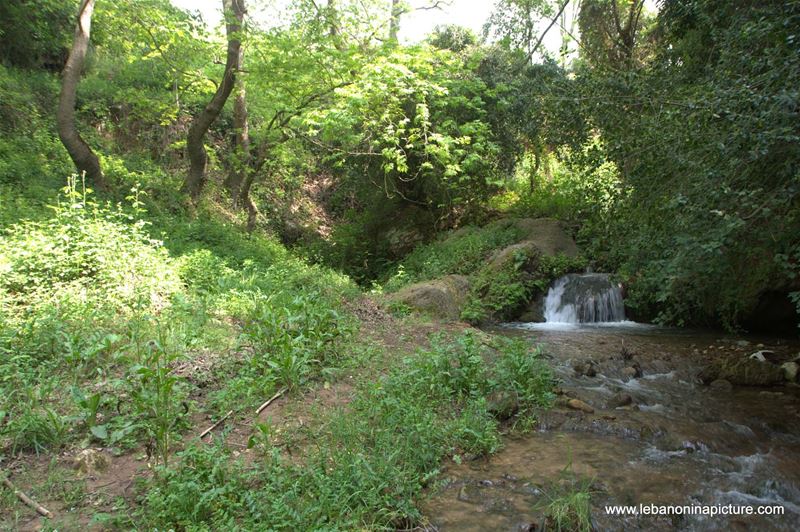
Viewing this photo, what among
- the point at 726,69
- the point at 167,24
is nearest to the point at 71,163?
the point at 167,24

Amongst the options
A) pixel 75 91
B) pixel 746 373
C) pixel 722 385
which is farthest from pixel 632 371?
pixel 75 91

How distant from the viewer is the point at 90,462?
373cm

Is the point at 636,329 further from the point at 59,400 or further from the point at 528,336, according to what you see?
the point at 59,400

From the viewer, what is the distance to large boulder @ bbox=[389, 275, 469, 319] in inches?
386

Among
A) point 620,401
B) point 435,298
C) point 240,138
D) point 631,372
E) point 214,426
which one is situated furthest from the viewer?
point 240,138

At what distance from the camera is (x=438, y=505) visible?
150 inches

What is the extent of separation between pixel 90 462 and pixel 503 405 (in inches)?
152

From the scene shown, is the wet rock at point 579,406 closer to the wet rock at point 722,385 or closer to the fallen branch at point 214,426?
the wet rock at point 722,385

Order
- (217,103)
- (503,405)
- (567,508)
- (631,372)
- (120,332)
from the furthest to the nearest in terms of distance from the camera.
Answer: (217,103) → (631,372) → (120,332) → (503,405) → (567,508)

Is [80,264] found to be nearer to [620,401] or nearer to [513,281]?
[620,401]

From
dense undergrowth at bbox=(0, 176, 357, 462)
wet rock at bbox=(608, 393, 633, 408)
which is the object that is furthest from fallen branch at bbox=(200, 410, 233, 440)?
wet rock at bbox=(608, 393, 633, 408)

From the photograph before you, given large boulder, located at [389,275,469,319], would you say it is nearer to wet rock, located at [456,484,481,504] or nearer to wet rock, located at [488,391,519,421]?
wet rock, located at [488,391,519,421]

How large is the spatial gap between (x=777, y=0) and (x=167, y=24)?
11.5 meters

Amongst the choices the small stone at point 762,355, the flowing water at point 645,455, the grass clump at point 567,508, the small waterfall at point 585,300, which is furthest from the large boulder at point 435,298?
the grass clump at point 567,508
